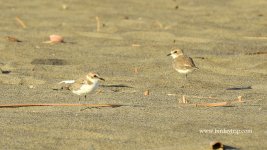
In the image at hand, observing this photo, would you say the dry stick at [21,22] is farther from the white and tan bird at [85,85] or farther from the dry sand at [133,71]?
the white and tan bird at [85,85]

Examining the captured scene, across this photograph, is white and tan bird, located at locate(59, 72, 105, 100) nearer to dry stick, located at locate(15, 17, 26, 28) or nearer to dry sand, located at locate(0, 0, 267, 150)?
dry sand, located at locate(0, 0, 267, 150)

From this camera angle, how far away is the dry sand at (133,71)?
7176mm

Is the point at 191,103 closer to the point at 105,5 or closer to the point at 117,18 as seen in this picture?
the point at 117,18

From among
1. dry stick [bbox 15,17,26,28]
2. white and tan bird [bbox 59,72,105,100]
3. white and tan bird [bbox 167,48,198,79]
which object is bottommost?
white and tan bird [bbox 59,72,105,100]

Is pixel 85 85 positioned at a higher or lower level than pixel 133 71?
lower

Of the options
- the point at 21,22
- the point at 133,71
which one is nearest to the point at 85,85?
the point at 133,71

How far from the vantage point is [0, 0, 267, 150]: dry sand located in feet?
23.5

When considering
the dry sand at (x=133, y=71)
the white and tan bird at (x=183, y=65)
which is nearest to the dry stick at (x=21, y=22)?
the dry sand at (x=133, y=71)

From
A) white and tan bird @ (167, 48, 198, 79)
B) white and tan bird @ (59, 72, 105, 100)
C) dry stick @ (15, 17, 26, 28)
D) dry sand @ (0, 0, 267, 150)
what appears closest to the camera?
dry sand @ (0, 0, 267, 150)

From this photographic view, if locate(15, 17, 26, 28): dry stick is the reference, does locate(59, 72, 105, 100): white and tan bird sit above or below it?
below

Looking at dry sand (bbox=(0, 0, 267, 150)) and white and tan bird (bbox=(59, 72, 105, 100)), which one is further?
white and tan bird (bbox=(59, 72, 105, 100))

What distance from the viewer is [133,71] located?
11.8m

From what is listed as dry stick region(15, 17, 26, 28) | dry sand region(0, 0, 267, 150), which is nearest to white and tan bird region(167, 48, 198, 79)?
dry sand region(0, 0, 267, 150)

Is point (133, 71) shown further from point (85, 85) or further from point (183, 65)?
point (85, 85)
